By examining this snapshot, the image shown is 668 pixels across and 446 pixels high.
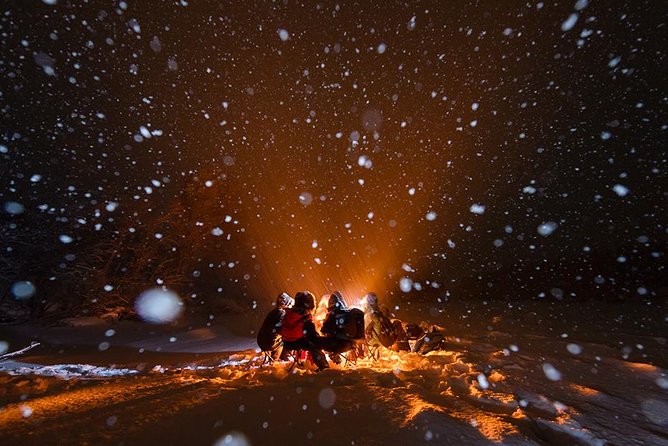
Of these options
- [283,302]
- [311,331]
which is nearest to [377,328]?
[311,331]

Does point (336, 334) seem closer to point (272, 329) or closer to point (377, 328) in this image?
point (272, 329)

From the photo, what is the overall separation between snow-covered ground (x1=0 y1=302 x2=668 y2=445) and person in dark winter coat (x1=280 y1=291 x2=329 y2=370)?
32 cm

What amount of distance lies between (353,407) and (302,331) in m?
2.49

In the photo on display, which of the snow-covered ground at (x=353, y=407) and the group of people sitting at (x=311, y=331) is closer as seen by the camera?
the snow-covered ground at (x=353, y=407)

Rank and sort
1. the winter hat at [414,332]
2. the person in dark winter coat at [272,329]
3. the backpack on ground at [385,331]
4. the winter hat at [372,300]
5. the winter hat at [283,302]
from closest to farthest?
the person in dark winter coat at [272,329], the winter hat at [283,302], the backpack on ground at [385,331], the winter hat at [372,300], the winter hat at [414,332]

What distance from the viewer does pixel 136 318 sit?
13.8m

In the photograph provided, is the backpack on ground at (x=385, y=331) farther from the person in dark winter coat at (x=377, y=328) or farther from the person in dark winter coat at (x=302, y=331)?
the person in dark winter coat at (x=302, y=331)

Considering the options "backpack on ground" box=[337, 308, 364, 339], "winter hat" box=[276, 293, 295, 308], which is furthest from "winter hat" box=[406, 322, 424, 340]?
"winter hat" box=[276, 293, 295, 308]

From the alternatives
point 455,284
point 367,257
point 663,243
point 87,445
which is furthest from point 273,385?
point 367,257

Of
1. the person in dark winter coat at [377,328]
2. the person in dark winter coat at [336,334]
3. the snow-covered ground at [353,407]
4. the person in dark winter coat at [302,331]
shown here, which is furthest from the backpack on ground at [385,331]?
the person in dark winter coat at [302,331]

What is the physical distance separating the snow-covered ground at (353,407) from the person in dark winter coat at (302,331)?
0.32m

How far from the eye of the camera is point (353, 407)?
315 centimetres

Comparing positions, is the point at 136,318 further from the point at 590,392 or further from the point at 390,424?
the point at 590,392

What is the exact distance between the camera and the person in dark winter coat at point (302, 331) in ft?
18.0
